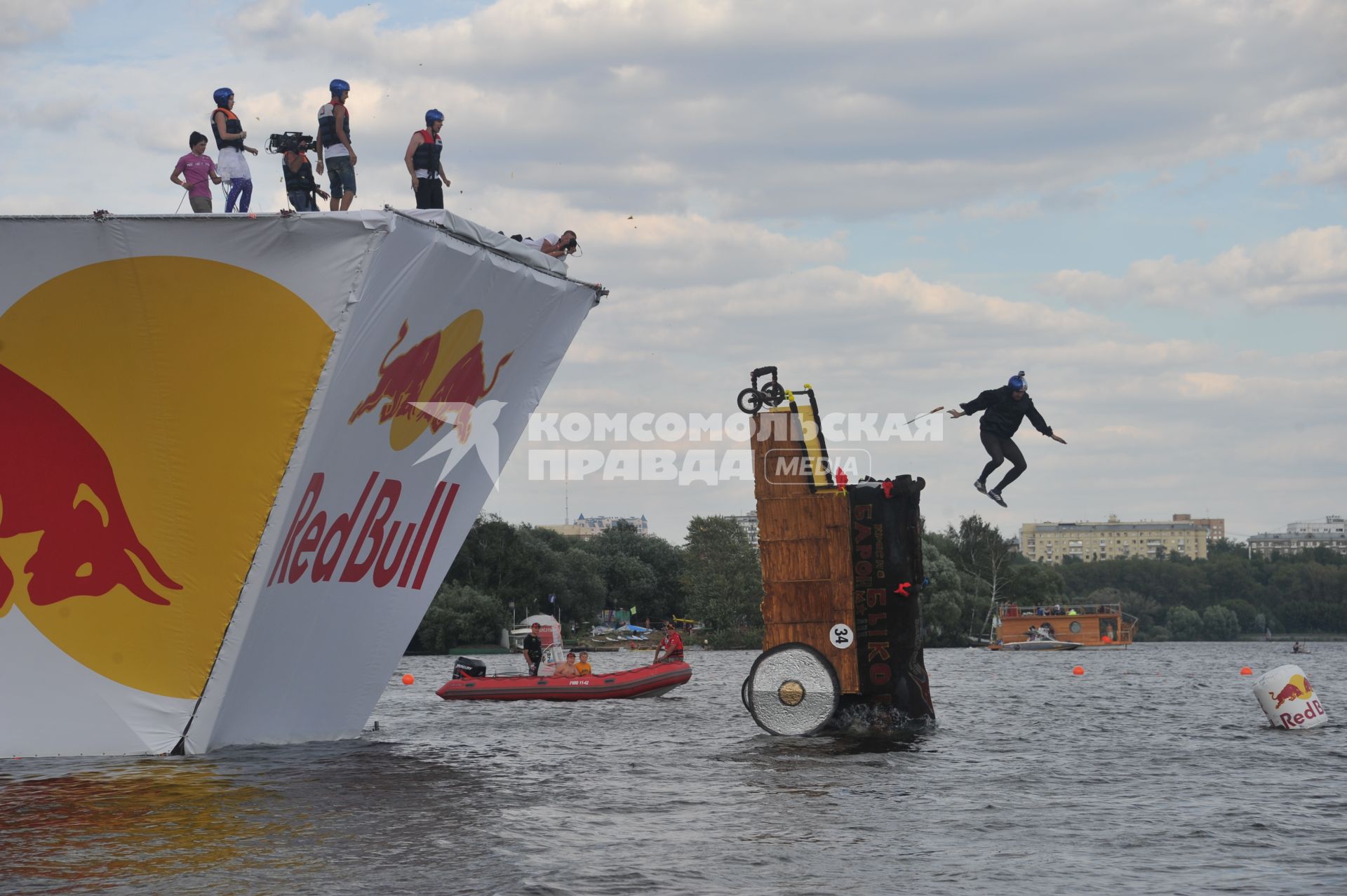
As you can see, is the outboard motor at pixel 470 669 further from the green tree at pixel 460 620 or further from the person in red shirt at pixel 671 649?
the green tree at pixel 460 620

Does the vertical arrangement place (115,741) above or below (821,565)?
A: below

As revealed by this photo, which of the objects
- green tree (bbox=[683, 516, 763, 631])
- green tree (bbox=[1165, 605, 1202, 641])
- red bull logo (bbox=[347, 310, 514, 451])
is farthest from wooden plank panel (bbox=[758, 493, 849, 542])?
green tree (bbox=[1165, 605, 1202, 641])

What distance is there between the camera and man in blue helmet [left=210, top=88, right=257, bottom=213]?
55.2ft

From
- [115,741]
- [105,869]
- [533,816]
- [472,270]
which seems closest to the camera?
[105,869]

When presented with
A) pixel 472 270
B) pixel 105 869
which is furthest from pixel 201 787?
pixel 472 270

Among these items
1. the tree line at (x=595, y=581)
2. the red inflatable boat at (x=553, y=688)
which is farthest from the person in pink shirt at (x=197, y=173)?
the tree line at (x=595, y=581)

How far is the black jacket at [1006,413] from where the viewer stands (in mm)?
18109

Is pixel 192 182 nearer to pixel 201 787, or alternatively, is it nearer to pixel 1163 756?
pixel 201 787

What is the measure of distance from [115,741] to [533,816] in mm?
5421

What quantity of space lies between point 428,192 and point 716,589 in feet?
296

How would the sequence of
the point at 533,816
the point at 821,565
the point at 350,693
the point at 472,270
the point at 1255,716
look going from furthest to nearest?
1. the point at 1255,716
2. the point at 821,565
3. the point at 350,693
4. the point at 472,270
5. the point at 533,816

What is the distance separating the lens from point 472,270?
17.8 metres

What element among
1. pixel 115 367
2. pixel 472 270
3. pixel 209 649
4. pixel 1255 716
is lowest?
pixel 1255 716

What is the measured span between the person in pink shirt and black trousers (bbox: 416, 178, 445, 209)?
249 centimetres
